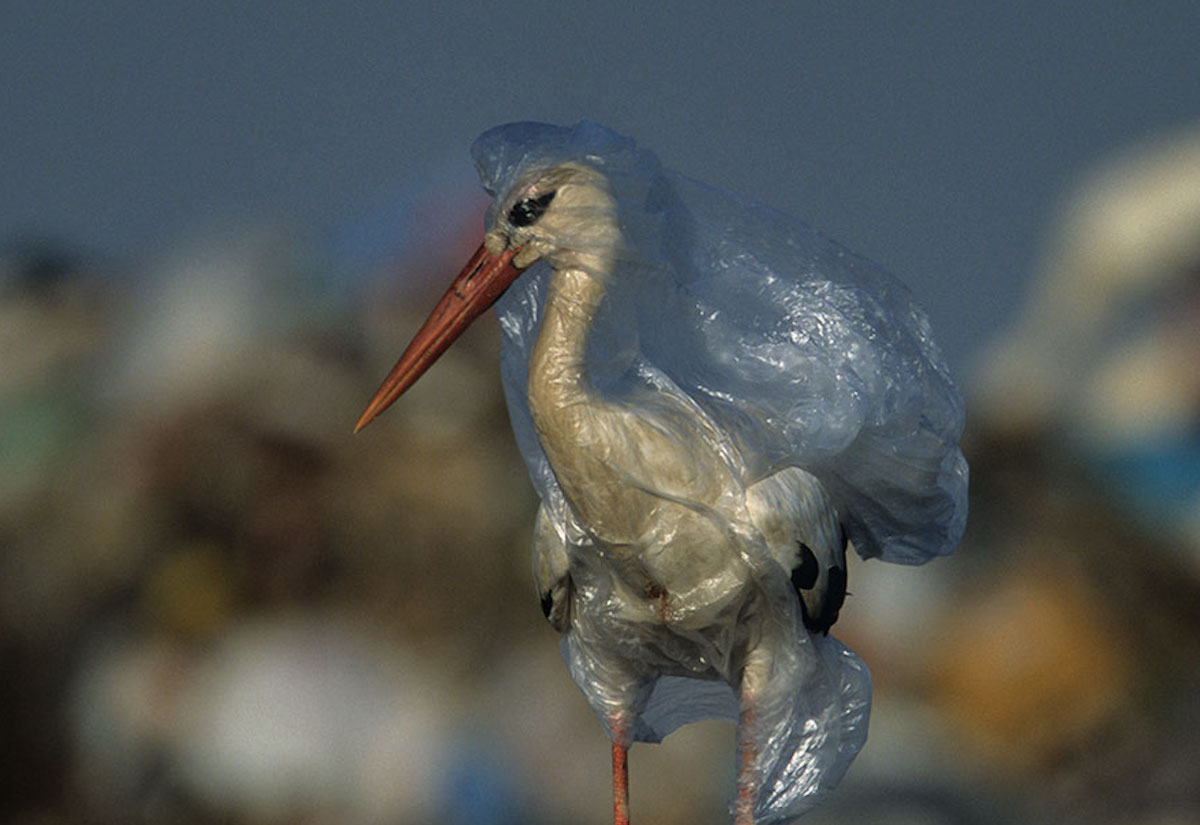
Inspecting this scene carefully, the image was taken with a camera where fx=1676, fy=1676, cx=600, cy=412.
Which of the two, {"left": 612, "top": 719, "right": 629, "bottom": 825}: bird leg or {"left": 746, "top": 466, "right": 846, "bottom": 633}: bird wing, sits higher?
{"left": 746, "top": 466, "right": 846, "bottom": 633}: bird wing

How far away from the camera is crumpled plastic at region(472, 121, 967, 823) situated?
159 centimetres

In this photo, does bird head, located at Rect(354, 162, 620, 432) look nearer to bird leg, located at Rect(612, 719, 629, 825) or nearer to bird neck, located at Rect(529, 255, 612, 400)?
bird neck, located at Rect(529, 255, 612, 400)

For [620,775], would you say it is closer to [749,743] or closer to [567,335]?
[749,743]

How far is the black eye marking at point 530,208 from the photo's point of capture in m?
1.58

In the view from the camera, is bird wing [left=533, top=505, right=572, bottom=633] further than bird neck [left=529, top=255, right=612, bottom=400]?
Yes

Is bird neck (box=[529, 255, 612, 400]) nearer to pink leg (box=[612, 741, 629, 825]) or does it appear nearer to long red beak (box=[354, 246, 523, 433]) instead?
long red beak (box=[354, 246, 523, 433])

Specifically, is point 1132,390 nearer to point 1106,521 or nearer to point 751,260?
point 1106,521

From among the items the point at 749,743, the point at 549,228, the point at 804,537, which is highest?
the point at 549,228

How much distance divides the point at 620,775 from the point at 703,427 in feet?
1.14

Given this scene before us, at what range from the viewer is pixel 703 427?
160 cm

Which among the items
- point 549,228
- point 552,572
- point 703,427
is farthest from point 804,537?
point 549,228

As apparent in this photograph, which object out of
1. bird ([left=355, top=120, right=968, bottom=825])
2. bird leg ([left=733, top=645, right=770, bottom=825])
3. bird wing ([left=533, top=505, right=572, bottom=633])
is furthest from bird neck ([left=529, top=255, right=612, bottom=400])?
bird leg ([left=733, top=645, right=770, bottom=825])

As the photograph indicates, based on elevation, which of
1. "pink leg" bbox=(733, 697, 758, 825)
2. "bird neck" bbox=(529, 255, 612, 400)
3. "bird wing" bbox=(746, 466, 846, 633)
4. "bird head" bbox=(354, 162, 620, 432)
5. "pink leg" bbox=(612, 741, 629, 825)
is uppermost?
"bird head" bbox=(354, 162, 620, 432)

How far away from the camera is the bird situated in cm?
155
